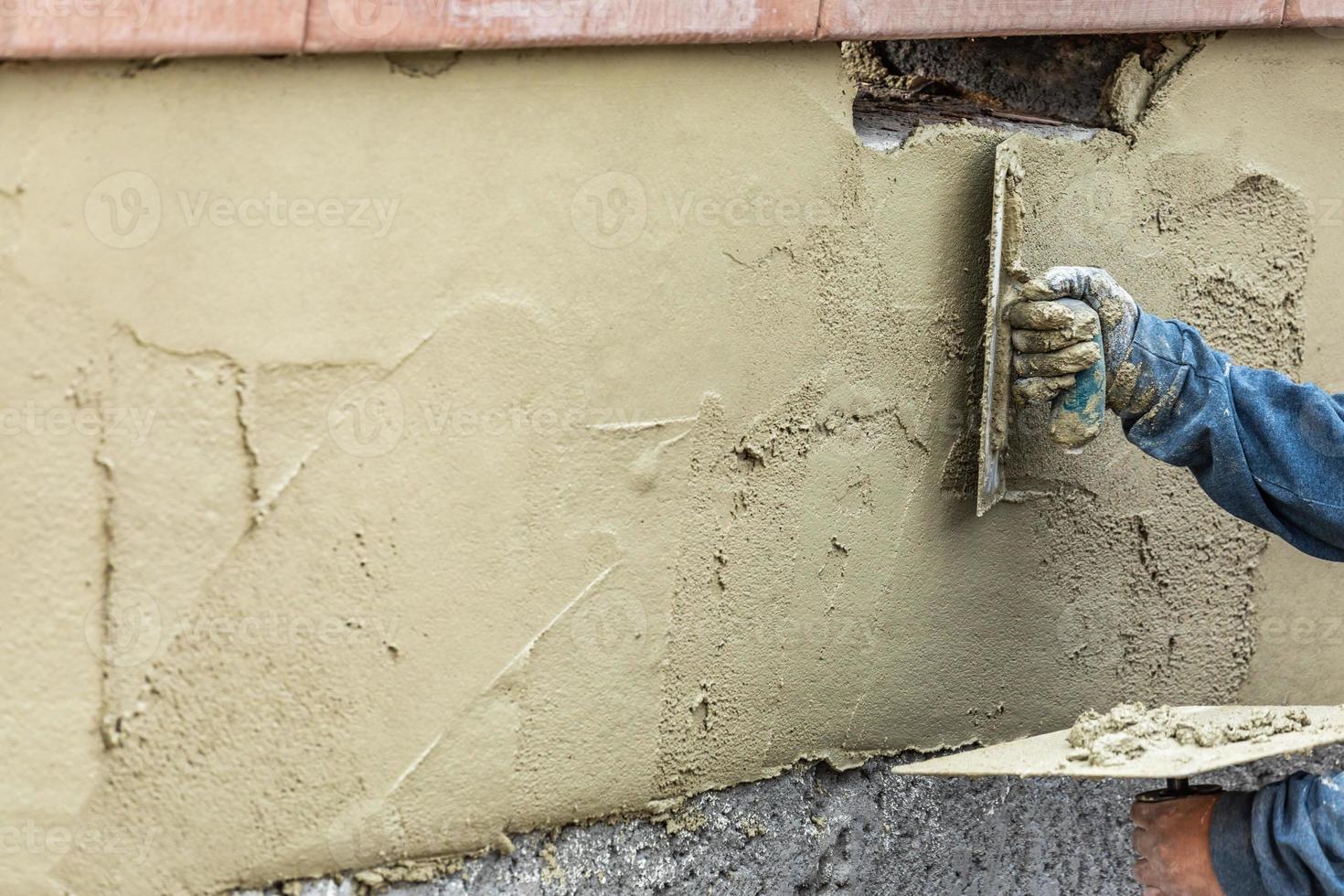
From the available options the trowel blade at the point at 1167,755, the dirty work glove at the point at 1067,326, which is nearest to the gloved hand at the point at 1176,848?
the trowel blade at the point at 1167,755

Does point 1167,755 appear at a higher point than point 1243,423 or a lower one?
lower

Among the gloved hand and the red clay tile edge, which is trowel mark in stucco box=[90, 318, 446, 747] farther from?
the gloved hand

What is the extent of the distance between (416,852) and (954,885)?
1.13m

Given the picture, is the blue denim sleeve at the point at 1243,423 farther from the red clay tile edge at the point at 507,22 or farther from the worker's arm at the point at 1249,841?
the red clay tile edge at the point at 507,22

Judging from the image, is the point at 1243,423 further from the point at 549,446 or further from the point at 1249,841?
the point at 549,446

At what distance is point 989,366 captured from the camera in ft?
7.33

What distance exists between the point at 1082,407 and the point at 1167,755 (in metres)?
0.55

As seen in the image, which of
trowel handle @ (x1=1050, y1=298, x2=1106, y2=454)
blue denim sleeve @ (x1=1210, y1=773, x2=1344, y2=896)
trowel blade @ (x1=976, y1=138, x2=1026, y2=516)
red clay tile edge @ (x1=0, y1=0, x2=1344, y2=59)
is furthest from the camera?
trowel blade @ (x1=976, y1=138, x2=1026, y2=516)

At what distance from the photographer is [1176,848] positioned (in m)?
2.19

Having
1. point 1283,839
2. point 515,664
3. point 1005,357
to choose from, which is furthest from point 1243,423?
point 515,664

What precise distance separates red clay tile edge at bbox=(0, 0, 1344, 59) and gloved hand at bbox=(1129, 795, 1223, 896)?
1.32 meters

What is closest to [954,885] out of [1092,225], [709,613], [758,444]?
[709,613]

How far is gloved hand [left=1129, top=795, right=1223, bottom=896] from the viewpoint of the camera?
215 cm

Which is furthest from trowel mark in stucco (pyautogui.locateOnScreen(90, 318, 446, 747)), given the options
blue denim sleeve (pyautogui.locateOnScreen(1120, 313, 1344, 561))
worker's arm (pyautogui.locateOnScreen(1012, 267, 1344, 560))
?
blue denim sleeve (pyautogui.locateOnScreen(1120, 313, 1344, 561))
